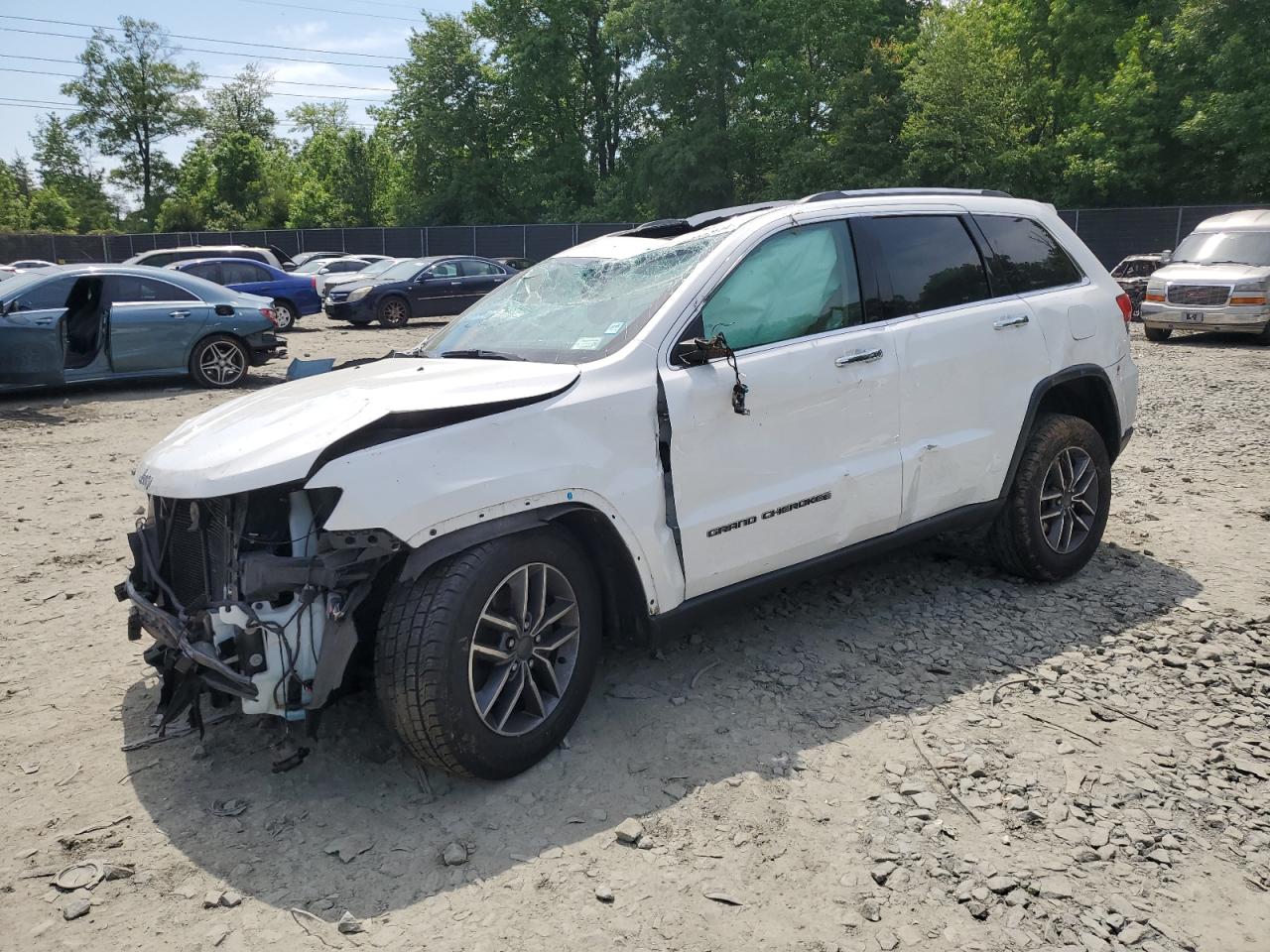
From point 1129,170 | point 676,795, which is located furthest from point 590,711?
point 1129,170

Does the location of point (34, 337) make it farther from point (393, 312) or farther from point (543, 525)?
point (393, 312)

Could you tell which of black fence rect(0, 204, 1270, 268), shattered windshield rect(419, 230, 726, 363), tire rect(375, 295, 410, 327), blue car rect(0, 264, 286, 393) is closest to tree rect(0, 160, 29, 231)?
black fence rect(0, 204, 1270, 268)

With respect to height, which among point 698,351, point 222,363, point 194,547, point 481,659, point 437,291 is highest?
point 437,291

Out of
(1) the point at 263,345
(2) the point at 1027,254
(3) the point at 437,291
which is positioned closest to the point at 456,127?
(3) the point at 437,291

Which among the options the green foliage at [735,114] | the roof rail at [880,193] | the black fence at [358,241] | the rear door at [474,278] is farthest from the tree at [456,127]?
the roof rail at [880,193]

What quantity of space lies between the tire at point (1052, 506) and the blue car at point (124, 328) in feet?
34.0

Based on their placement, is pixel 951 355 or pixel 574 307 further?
pixel 951 355

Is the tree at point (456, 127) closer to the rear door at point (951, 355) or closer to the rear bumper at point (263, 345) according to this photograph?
the rear bumper at point (263, 345)

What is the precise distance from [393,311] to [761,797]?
19.1 m

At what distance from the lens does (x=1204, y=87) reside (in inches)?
1218

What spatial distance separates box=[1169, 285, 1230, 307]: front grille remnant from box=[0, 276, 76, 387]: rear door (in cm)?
1585

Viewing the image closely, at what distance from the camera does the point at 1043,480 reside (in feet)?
16.0

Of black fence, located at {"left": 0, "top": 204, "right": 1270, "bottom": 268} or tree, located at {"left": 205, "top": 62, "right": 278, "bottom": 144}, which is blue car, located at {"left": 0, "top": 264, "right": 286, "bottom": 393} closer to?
black fence, located at {"left": 0, "top": 204, "right": 1270, "bottom": 268}

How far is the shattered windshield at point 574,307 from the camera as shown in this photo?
12.6 ft
